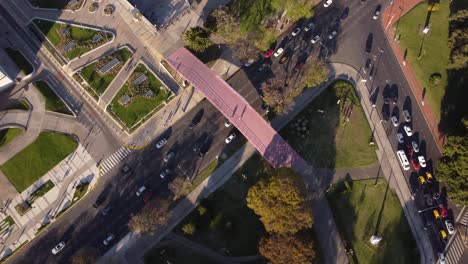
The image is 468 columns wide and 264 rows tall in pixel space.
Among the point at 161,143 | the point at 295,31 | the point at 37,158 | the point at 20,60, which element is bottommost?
the point at 295,31

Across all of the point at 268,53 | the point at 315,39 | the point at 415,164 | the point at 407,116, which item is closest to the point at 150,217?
the point at 268,53

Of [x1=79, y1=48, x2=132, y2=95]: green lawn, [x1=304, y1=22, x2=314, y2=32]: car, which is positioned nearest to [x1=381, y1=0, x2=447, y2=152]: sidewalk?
[x1=304, y1=22, x2=314, y2=32]: car

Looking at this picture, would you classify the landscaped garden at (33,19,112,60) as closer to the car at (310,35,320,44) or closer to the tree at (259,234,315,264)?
the car at (310,35,320,44)

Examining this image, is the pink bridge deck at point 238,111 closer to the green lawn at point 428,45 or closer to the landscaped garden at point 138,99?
the landscaped garden at point 138,99

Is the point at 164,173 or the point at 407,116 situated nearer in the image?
the point at 164,173

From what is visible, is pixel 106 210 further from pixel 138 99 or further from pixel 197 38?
pixel 197 38
